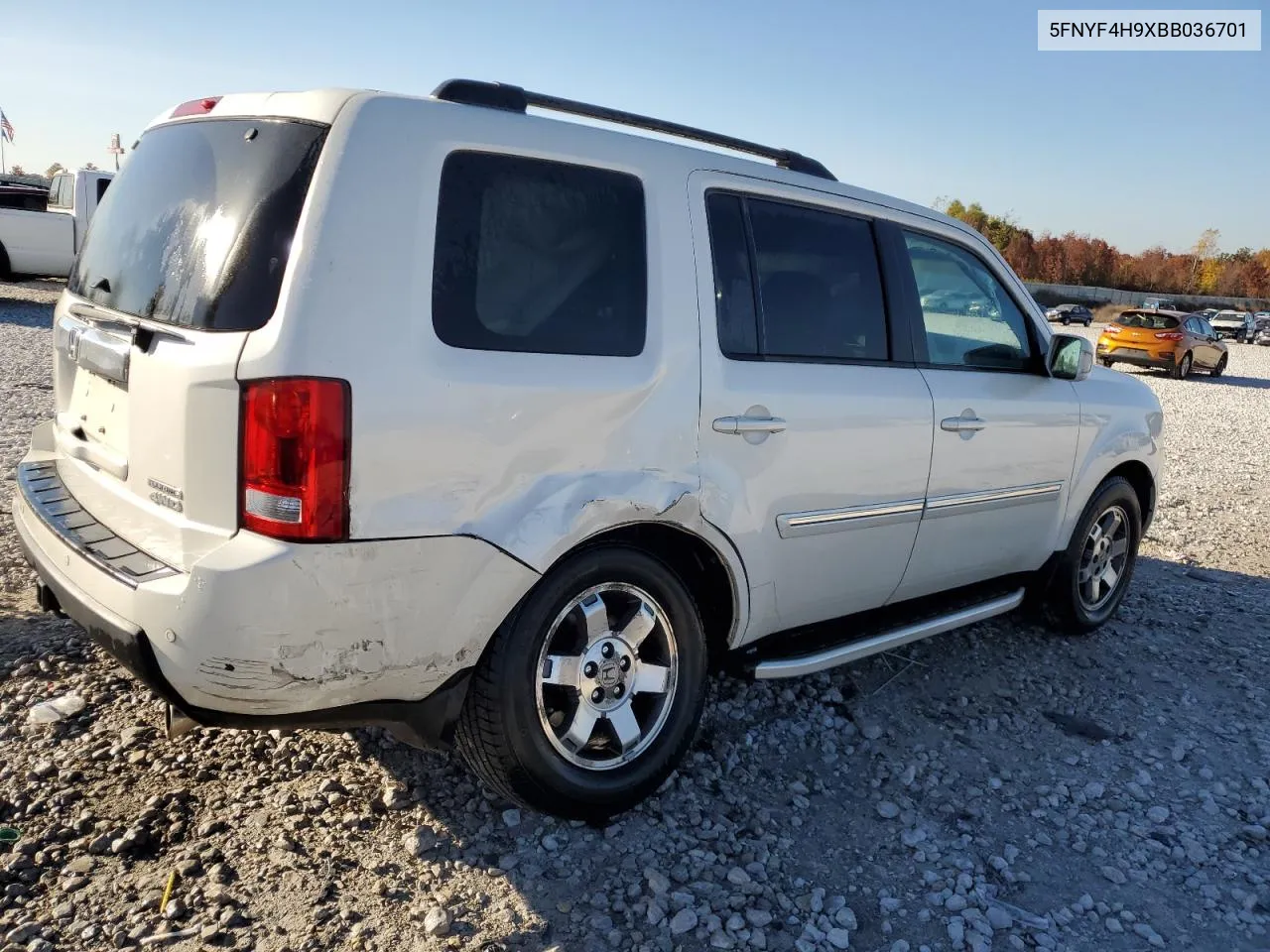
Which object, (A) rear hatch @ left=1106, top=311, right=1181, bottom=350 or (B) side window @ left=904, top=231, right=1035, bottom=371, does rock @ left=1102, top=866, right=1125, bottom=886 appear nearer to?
(B) side window @ left=904, top=231, right=1035, bottom=371

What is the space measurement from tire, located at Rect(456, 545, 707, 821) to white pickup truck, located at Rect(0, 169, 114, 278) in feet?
53.7

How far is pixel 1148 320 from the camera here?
79.0 feet

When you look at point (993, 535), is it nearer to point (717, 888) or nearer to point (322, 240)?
point (717, 888)

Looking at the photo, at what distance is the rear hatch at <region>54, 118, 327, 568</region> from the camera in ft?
7.72

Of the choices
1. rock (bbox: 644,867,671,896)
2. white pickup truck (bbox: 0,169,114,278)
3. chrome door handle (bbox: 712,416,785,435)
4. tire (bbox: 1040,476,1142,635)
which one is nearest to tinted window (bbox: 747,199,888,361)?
chrome door handle (bbox: 712,416,785,435)

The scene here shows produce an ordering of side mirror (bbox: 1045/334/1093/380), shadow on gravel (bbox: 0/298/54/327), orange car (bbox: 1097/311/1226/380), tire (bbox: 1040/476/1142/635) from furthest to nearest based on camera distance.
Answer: orange car (bbox: 1097/311/1226/380)
shadow on gravel (bbox: 0/298/54/327)
tire (bbox: 1040/476/1142/635)
side mirror (bbox: 1045/334/1093/380)

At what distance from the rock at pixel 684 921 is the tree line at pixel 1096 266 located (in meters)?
91.3

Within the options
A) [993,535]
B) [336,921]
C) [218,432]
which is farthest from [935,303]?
[336,921]

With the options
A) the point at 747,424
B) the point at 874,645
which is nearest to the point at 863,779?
the point at 874,645

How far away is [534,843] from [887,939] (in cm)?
100

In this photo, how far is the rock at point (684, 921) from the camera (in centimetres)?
256

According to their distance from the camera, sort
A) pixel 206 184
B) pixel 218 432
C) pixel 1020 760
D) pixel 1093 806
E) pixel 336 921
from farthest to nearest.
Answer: pixel 1020 760
pixel 1093 806
pixel 206 184
pixel 336 921
pixel 218 432

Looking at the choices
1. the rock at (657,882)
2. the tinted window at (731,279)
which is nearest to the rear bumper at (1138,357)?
the tinted window at (731,279)

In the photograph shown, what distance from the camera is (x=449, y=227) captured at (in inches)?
99.6
